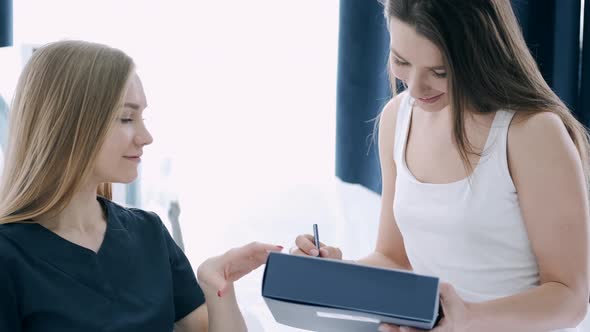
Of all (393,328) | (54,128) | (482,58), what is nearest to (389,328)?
Result: (393,328)

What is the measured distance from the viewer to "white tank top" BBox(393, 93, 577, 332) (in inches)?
46.0

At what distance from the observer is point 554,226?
111cm

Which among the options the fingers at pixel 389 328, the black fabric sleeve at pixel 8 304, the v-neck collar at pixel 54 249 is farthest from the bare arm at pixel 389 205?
the black fabric sleeve at pixel 8 304

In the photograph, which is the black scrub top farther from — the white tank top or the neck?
the white tank top

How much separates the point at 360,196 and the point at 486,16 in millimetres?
1194

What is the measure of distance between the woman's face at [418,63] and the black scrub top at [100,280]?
52 cm

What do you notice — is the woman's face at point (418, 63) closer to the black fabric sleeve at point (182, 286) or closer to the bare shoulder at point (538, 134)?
the bare shoulder at point (538, 134)

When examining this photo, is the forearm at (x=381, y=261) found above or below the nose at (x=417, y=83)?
below

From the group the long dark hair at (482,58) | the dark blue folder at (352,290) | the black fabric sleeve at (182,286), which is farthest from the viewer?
the black fabric sleeve at (182,286)

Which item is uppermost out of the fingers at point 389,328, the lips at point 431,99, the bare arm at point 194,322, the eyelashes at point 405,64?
the eyelashes at point 405,64

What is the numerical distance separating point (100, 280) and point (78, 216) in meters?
0.13

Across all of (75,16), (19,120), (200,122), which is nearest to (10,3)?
(75,16)

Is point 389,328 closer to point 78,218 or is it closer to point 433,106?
point 433,106

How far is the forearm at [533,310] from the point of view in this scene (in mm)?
1061
